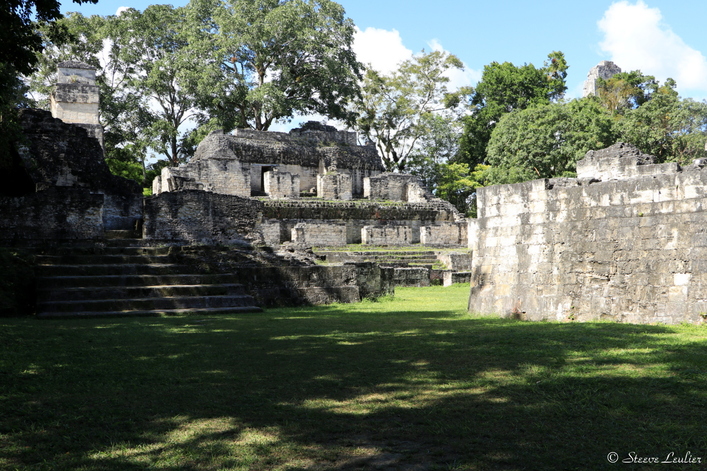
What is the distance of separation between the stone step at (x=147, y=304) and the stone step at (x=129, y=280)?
2.02ft

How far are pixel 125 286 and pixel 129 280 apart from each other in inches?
5.8

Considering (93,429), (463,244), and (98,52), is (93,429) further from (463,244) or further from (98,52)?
(98,52)

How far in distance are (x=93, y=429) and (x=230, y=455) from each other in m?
0.91

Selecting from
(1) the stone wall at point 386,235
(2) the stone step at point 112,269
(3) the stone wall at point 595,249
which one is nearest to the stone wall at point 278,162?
(1) the stone wall at point 386,235

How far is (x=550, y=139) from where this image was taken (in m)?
30.4

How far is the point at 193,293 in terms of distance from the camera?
32.6 ft

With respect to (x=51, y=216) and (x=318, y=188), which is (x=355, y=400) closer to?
(x=51, y=216)

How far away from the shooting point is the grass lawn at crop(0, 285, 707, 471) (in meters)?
2.75

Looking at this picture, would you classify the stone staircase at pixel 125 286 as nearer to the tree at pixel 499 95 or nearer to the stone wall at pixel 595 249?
the stone wall at pixel 595 249

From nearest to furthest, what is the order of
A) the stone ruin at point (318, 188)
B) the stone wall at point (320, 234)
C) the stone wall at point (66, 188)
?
the stone wall at point (66, 188) < the stone wall at point (320, 234) < the stone ruin at point (318, 188)

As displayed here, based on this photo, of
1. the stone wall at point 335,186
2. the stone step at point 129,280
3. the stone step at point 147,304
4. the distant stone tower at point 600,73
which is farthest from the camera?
the distant stone tower at point 600,73

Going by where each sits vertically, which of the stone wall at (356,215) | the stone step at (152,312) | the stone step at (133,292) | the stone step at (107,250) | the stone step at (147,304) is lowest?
the stone step at (152,312)

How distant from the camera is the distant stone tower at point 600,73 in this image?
4900 cm

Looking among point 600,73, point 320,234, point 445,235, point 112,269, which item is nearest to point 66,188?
point 112,269
